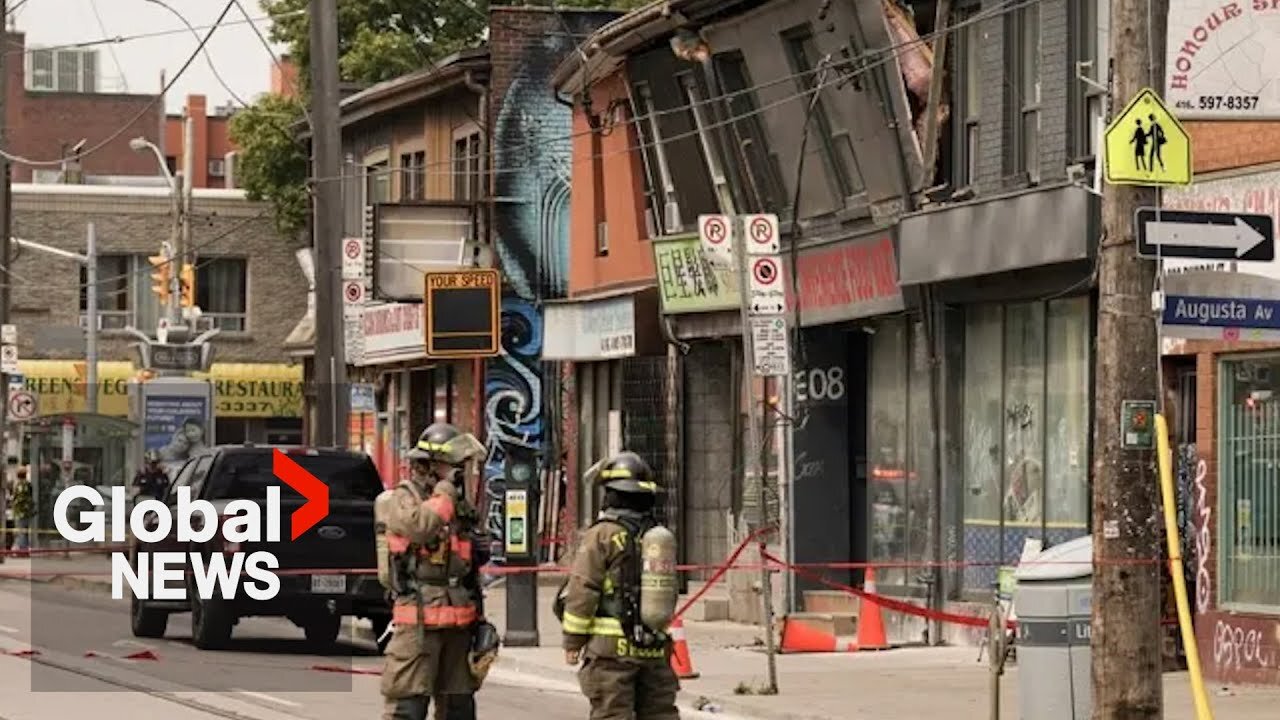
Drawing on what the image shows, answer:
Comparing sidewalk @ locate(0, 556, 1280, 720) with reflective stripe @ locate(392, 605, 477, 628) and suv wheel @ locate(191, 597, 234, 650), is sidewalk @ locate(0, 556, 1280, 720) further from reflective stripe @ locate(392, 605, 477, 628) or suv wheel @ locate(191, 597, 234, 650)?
reflective stripe @ locate(392, 605, 477, 628)

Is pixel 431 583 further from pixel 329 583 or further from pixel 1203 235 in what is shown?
pixel 329 583

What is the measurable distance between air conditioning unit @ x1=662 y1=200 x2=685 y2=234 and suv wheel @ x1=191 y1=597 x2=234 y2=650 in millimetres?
9549

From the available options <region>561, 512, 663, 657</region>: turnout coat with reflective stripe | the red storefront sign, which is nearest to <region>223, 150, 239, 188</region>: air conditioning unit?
the red storefront sign

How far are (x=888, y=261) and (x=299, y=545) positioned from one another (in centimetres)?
634

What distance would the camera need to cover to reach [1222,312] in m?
16.3

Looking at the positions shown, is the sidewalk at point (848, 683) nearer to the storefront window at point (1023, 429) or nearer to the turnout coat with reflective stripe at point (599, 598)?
the storefront window at point (1023, 429)

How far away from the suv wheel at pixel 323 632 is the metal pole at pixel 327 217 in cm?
310

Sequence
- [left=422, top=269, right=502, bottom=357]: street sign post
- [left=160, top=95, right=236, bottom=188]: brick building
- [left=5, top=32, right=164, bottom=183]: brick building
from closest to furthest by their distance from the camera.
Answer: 1. [left=422, top=269, right=502, bottom=357]: street sign post
2. [left=5, top=32, right=164, bottom=183]: brick building
3. [left=160, top=95, right=236, bottom=188]: brick building

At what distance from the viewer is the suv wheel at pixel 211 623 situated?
2522 centimetres

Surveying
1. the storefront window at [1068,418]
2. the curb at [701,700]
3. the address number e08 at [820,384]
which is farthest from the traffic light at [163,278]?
the storefront window at [1068,418]

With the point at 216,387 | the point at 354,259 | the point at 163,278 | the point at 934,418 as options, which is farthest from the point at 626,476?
the point at 216,387

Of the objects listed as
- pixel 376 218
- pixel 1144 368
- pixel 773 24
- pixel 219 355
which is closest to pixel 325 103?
pixel 773 24

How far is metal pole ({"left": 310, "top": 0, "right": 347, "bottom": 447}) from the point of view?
3072 cm

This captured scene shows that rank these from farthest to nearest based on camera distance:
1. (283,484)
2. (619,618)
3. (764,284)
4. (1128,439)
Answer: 1. (283,484)
2. (764,284)
3. (1128,439)
4. (619,618)
